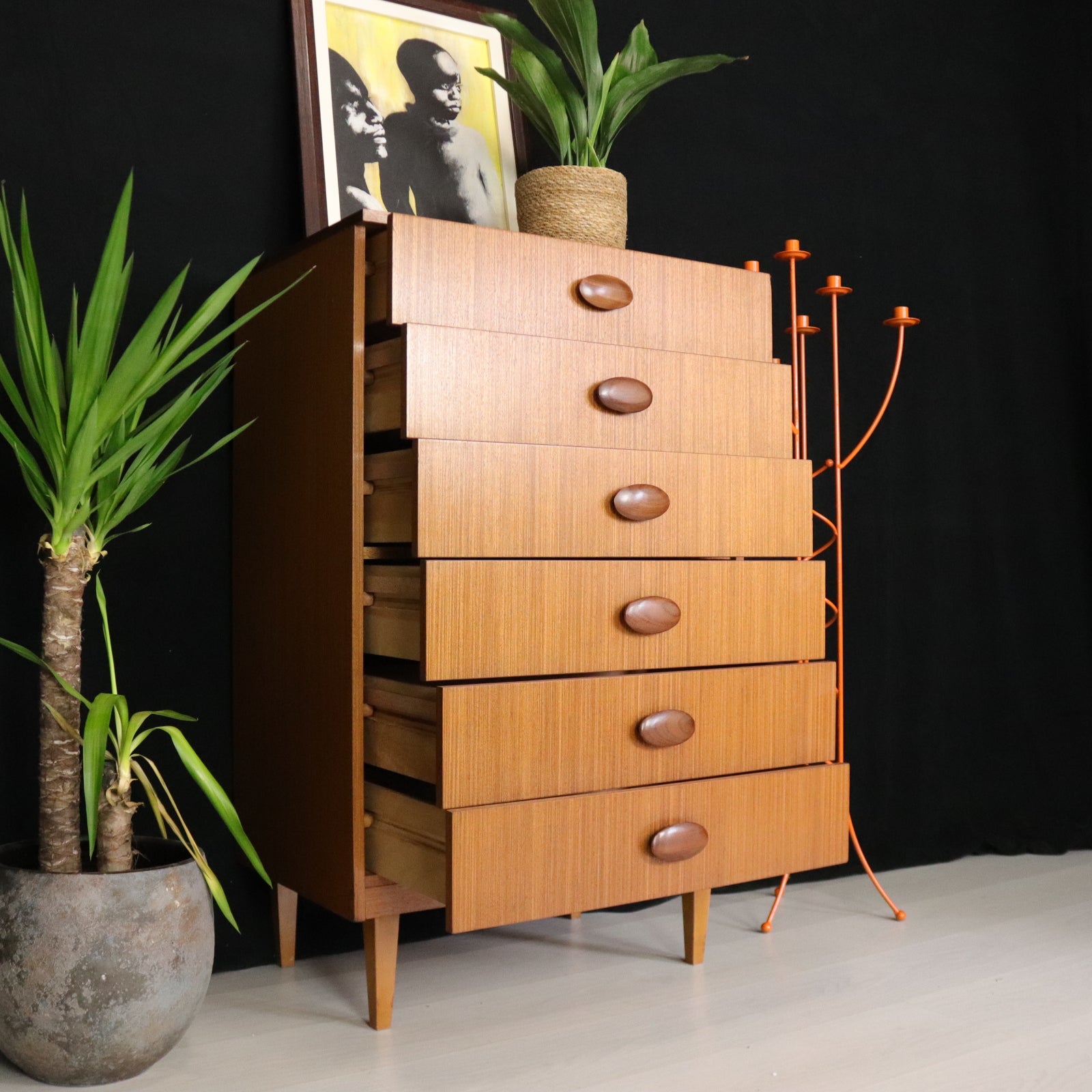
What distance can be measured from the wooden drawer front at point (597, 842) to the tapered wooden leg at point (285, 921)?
1.00ft

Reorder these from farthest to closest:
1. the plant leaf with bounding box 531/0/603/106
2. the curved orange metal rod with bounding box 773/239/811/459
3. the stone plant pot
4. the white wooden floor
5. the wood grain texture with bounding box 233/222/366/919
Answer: the curved orange metal rod with bounding box 773/239/811/459 < the plant leaf with bounding box 531/0/603/106 < the wood grain texture with bounding box 233/222/366/919 < the white wooden floor < the stone plant pot

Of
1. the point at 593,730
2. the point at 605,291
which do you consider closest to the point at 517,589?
the point at 593,730

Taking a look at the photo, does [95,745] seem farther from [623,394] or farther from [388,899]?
[623,394]

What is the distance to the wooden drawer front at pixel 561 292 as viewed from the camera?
155 cm

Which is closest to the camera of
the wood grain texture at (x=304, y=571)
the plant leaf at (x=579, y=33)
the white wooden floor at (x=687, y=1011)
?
the white wooden floor at (x=687, y=1011)

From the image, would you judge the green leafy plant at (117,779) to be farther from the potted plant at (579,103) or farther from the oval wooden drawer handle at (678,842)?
the potted plant at (579,103)

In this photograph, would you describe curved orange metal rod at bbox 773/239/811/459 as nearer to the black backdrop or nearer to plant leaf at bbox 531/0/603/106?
→ the black backdrop

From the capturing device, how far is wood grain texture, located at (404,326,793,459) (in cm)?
154

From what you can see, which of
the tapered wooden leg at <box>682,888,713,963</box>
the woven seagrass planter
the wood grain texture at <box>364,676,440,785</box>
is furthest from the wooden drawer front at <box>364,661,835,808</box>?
the woven seagrass planter

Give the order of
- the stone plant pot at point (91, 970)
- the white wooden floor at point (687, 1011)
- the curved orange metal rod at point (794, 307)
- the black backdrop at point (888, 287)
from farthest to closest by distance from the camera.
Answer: the curved orange metal rod at point (794, 307) → the black backdrop at point (888, 287) → the white wooden floor at point (687, 1011) → the stone plant pot at point (91, 970)

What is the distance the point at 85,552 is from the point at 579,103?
3.14 feet

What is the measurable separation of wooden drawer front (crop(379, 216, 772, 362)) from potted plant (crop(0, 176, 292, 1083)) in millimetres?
234

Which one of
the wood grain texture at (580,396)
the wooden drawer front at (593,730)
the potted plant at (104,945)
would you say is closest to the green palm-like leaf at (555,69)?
the wood grain texture at (580,396)

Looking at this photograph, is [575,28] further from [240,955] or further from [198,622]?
[240,955]
